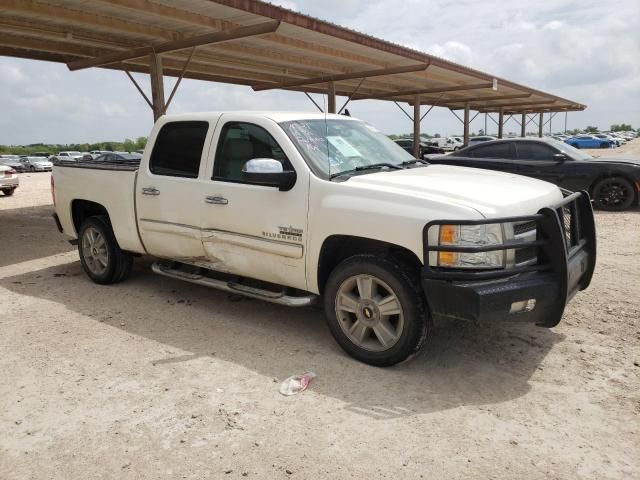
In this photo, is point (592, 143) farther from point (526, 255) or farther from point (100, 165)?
point (526, 255)

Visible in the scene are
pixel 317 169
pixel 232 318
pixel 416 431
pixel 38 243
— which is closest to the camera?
pixel 416 431

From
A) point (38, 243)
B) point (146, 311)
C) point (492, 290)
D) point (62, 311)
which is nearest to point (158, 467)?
point (492, 290)

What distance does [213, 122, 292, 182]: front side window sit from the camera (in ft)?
14.4

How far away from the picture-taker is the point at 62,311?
5172mm

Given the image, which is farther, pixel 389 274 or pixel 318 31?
pixel 318 31

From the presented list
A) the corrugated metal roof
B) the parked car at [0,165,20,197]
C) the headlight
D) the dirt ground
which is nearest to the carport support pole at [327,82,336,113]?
the corrugated metal roof

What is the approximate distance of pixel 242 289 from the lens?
4.52 m

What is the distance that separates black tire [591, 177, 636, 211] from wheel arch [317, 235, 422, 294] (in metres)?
8.48

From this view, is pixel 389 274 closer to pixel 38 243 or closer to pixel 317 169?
pixel 317 169

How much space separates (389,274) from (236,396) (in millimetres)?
1310

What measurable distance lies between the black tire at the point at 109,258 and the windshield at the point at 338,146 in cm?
269

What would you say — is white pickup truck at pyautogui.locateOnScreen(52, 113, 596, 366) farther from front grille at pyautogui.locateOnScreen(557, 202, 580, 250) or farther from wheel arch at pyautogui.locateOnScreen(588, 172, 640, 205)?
wheel arch at pyautogui.locateOnScreen(588, 172, 640, 205)

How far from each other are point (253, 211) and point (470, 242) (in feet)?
5.92

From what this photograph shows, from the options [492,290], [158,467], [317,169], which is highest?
[317,169]
